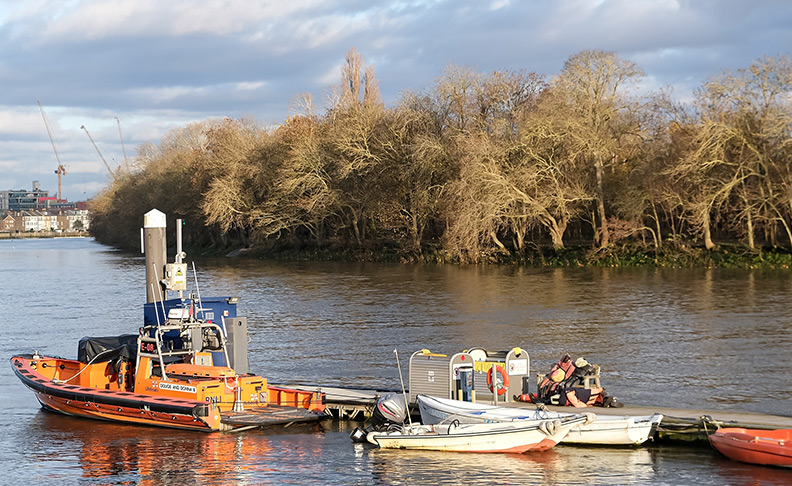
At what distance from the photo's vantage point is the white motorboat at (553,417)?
18.7 metres

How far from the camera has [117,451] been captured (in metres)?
20.4

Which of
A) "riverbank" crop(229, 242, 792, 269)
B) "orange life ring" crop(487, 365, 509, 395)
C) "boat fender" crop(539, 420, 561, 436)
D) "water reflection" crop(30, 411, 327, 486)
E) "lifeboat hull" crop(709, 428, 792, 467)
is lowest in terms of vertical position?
"water reflection" crop(30, 411, 327, 486)

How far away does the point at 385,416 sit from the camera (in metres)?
20.7

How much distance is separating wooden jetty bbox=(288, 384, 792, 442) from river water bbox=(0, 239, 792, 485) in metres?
0.30

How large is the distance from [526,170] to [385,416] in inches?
1898

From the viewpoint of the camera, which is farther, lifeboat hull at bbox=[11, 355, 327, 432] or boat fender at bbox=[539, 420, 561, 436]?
lifeboat hull at bbox=[11, 355, 327, 432]

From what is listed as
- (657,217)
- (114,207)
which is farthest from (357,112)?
(114,207)

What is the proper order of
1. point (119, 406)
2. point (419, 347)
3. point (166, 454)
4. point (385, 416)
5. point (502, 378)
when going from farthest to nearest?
1. point (419, 347)
2. point (119, 406)
3. point (502, 378)
4. point (385, 416)
5. point (166, 454)

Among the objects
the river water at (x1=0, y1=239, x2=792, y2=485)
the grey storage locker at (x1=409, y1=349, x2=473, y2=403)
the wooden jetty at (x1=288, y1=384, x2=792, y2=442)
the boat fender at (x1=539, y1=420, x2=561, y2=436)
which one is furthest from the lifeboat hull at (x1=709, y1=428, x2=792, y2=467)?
the grey storage locker at (x1=409, y1=349, x2=473, y2=403)

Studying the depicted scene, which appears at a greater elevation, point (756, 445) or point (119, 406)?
point (119, 406)

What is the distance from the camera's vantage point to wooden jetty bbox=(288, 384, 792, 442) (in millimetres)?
18812

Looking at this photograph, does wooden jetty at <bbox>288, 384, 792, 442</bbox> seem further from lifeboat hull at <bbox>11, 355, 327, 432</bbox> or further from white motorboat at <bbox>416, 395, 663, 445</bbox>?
lifeboat hull at <bbox>11, 355, 327, 432</bbox>

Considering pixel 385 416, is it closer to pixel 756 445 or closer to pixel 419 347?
pixel 756 445

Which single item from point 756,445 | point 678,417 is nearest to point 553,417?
point 678,417
